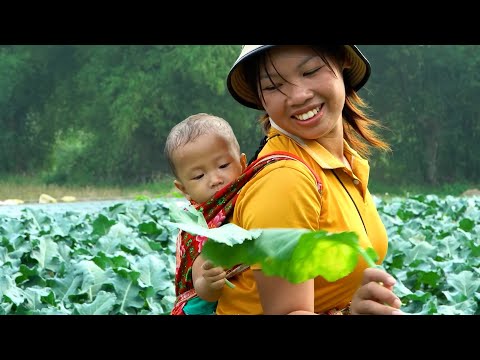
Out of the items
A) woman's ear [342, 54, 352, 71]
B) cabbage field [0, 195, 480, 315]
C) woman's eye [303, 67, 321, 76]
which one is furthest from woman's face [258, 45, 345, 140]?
cabbage field [0, 195, 480, 315]

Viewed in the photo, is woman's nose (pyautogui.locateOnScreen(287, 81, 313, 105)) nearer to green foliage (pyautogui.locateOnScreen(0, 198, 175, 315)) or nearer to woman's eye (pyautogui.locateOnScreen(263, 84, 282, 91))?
woman's eye (pyautogui.locateOnScreen(263, 84, 282, 91))

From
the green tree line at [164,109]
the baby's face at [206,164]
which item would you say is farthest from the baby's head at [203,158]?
the green tree line at [164,109]

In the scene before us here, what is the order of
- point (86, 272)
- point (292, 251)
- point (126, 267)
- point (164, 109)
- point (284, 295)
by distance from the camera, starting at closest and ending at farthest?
point (292, 251) → point (284, 295) → point (86, 272) → point (126, 267) → point (164, 109)

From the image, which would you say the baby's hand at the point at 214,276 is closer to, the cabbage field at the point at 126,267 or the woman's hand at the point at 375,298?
the woman's hand at the point at 375,298

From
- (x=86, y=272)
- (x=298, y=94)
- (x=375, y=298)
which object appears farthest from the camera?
(x=86, y=272)

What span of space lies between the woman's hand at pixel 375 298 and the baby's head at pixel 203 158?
679 millimetres

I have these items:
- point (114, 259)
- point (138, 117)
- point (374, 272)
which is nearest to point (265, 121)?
point (374, 272)

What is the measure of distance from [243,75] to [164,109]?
88.9 feet

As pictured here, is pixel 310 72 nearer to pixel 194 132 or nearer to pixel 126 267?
pixel 194 132

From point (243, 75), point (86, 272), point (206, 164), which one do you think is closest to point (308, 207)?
point (243, 75)

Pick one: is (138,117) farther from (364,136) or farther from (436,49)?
(364,136)

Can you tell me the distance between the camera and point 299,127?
1.65m

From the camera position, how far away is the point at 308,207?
58.7 inches
